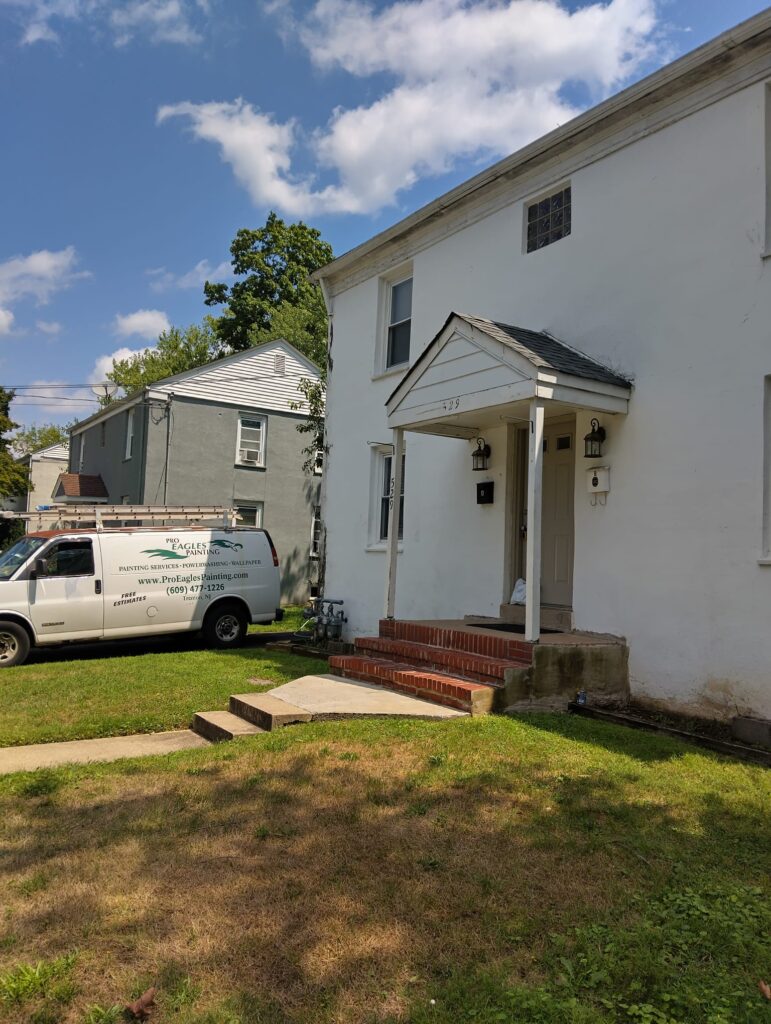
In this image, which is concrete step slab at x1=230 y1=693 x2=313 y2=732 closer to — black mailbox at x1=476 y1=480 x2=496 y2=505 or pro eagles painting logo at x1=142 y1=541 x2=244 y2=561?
black mailbox at x1=476 y1=480 x2=496 y2=505

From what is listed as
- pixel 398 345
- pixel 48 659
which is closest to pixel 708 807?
pixel 398 345

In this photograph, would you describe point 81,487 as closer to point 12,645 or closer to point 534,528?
point 12,645

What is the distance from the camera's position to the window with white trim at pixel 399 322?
1120cm

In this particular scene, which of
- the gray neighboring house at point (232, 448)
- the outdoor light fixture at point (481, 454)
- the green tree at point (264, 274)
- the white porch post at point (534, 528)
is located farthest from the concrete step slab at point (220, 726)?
the green tree at point (264, 274)

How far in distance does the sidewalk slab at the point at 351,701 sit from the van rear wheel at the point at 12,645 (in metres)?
5.14

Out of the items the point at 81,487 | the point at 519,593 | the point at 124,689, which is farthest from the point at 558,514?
the point at 81,487

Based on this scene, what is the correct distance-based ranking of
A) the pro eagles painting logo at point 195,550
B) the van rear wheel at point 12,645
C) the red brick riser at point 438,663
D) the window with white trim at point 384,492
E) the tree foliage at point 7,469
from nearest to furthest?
the red brick riser at point 438,663
the van rear wheel at point 12,645
the window with white trim at point 384,492
the pro eagles painting logo at point 195,550
the tree foliage at point 7,469

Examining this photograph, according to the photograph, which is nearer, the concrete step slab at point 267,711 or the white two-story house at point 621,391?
the concrete step slab at point 267,711

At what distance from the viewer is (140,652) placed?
1216cm

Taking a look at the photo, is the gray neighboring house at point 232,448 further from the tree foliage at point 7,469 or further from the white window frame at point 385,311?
the white window frame at point 385,311

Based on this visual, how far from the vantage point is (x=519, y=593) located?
28.2 feet

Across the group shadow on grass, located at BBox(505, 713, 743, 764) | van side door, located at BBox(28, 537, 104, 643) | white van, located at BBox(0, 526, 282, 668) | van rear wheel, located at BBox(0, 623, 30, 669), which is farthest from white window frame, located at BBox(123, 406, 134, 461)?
shadow on grass, located at BBox(505, 713, 743, 764)

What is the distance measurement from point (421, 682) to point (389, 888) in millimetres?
3720

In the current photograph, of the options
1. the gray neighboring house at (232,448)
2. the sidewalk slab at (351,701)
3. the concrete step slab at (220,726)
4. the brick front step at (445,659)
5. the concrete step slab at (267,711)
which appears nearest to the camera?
the concrete step slab at (220,726)
